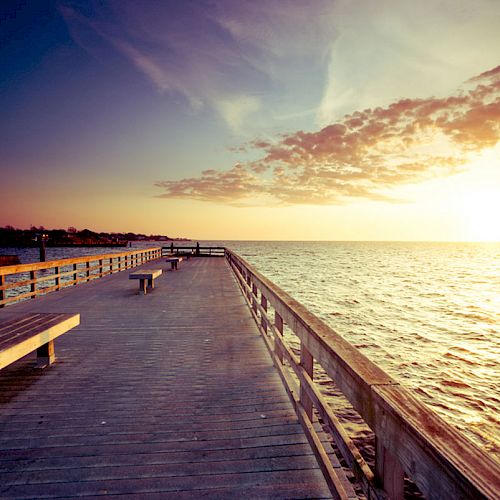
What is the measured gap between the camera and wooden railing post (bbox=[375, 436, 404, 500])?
1392 mm

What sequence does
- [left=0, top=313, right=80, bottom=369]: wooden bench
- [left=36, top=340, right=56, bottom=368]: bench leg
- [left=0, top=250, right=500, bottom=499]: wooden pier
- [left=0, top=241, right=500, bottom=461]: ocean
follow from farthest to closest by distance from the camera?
1. [left=0, top=241, right=500, bottom=461]: ocean
2. [left=36, top=340, right=56, bottom=368]: bench leg
3. [left=0, top=313, right=80, bottom=369]: wooden bench
4. [left=0, top=250, right=500, bottom=499]: wooden pier

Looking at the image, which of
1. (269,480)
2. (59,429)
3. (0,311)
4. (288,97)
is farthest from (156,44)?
(269,480)

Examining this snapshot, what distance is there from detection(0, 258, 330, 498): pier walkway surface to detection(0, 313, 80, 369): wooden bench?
269 mm

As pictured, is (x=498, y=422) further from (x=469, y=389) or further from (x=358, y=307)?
(x=358, y=307)

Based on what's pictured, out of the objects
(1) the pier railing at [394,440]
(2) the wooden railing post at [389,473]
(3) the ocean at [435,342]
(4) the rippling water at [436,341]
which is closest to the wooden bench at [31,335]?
(1) the pier railing at [394,440]

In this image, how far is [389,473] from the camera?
55.9 inches

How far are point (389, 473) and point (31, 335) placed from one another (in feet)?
12.5

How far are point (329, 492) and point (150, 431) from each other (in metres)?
1.62

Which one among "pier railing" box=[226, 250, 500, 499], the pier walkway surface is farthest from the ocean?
"pier railing" box=[226, 250, 500, 499]

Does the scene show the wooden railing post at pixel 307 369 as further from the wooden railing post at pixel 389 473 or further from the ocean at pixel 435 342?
the ocean at pixel 435 342

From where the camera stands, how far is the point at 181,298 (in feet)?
32.1

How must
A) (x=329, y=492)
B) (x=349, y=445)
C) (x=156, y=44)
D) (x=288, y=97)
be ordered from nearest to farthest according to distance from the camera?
(x=349, y=445) → (x=329, y=492) → (x=156, y=44) → (x=288, y=97)

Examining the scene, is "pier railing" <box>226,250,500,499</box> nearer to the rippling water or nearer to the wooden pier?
the wooden pier

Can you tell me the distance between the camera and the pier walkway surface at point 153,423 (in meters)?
2.27
